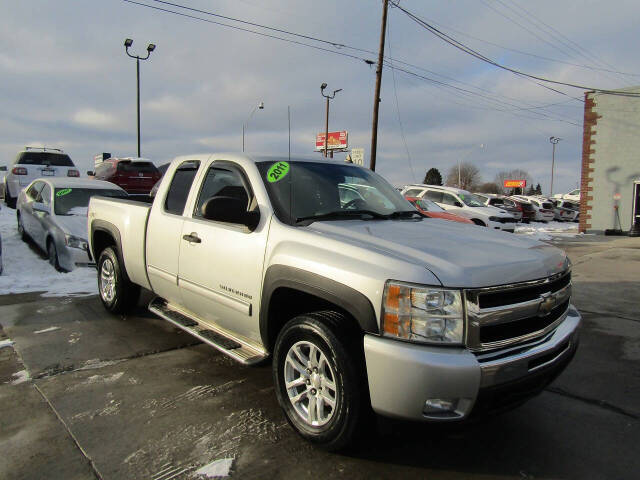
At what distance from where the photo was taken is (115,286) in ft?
17.2

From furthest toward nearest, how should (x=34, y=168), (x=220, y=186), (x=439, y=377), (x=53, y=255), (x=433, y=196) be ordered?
(x=433, y=196)
(x=34, y=168)
(x=53, y=255)
(x=220, y=186)
(x=439, y=377)

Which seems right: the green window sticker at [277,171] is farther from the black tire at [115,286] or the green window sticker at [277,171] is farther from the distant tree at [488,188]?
the distant tree at [488,188]

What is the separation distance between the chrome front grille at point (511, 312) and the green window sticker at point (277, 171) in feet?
5.83

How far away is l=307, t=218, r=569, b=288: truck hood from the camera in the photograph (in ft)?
7.95

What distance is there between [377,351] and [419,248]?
66cm

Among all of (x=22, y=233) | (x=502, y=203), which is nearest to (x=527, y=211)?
(x=502, y=203)

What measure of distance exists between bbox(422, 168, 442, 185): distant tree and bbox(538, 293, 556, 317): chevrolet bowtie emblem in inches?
3580

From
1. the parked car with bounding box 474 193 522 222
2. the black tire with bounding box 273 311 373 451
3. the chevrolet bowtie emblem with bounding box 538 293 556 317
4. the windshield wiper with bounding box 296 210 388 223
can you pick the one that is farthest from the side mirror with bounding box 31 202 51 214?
the parked car with bounding box 474 193 522 222

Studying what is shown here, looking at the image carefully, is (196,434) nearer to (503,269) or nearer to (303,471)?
(303,471)

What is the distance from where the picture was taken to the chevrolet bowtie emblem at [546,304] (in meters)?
2.70

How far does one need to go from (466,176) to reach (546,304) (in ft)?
355

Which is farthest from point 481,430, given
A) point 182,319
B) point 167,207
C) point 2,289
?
point 2,289

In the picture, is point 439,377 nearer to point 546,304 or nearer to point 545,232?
point 546,304

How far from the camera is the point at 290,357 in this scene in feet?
9.57
